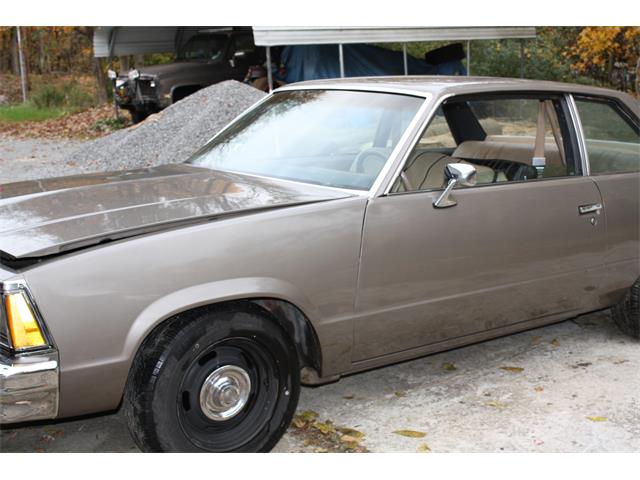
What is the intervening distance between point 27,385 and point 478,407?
7.29ft

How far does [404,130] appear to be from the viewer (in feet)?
13.6

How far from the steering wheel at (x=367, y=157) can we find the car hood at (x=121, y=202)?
23cm

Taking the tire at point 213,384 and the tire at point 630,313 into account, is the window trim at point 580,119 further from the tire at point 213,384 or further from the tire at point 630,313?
the tire at point 213,384

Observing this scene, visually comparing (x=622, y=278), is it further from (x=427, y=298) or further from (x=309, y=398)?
(x=309, y=398)

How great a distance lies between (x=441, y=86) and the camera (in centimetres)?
433

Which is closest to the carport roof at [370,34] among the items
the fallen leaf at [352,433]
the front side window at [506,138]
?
the front side window at [506,138]

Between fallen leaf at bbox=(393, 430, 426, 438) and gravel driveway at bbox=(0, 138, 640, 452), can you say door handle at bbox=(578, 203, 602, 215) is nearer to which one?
gravel driveway at bbox=(0, 138, 640, 452)

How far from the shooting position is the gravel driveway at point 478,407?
3.79 m

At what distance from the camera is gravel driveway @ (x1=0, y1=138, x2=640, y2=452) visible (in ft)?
→ 12.4

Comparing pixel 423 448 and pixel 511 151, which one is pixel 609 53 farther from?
pixel 423 448

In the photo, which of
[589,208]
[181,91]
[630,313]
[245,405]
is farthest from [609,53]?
[245,405]

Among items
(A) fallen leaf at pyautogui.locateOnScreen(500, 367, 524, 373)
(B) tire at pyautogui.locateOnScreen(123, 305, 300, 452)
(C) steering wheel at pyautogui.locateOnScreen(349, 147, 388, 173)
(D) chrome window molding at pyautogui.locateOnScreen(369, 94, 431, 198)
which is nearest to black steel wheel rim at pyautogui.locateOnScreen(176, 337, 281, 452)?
(B) tire at pyautogui.locateOnScreen(123, 305, 300, 452)

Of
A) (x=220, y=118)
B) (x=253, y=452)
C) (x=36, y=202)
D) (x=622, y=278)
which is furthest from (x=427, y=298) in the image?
(x=220, y=118)

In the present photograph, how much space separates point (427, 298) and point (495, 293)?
18.8 inches
